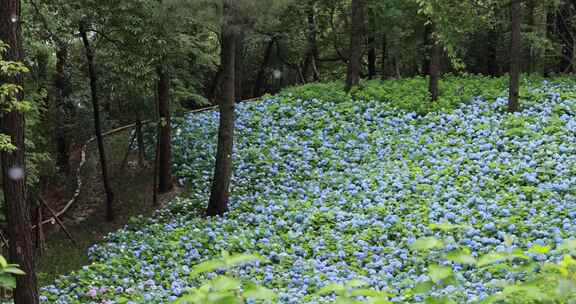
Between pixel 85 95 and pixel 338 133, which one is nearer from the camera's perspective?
pixel 338 133

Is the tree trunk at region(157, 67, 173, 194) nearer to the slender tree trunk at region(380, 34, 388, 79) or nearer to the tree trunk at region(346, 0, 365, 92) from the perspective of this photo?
the tree trunk at region(346, 0, 365, 92)

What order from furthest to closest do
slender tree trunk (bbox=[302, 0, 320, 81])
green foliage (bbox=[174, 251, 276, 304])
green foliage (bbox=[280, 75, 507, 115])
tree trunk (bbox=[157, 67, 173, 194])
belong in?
slender tree trunk (bbox=[302, 0, 320, 81]) → green foliage (bbox=[280, 75, 507, 115]) → tree trunk (bbox=[157, 67, 173, 194]) → green foliage (bbox=[174, 251, 276, 304])

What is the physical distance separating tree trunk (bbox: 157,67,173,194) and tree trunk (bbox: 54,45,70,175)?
4870 mm

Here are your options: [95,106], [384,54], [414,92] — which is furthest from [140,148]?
[384,54]

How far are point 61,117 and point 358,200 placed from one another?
10.8m

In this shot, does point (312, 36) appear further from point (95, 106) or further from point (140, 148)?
point (95, 106)

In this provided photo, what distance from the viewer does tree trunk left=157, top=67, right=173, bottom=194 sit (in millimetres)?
12977

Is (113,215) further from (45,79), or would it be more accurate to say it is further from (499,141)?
(499,141)

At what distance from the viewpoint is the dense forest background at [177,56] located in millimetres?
10398

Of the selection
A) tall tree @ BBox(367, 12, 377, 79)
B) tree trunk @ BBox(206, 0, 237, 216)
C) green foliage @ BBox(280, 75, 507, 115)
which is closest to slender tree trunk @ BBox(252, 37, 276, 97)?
tall tree @ BBox(367, 12, 377, 79)

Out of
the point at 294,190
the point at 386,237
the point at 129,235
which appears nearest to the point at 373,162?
the point at 294,190

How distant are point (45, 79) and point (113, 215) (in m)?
4.94

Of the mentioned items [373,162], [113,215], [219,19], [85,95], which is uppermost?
[219,19]

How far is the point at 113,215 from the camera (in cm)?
1338
